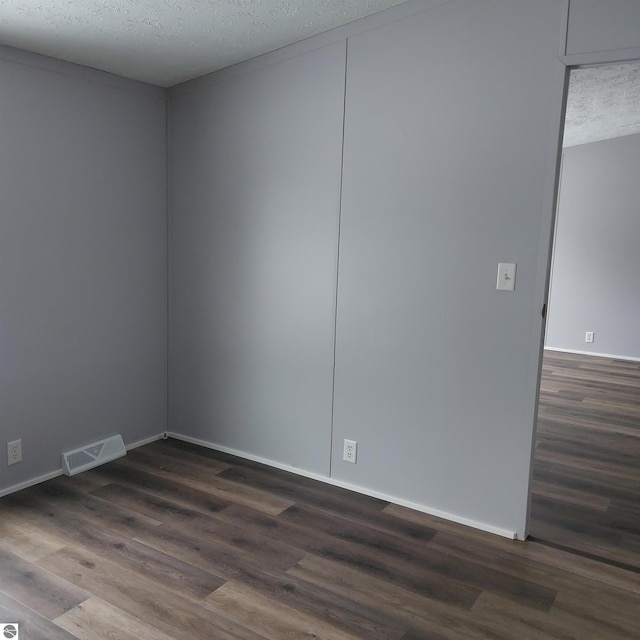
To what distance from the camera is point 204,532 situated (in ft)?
8.69

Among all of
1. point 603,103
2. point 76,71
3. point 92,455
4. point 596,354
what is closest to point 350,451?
point 92,455

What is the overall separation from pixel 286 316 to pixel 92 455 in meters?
1.41

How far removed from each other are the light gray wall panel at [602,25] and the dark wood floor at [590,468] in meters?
2.11

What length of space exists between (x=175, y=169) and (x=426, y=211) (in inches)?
69.9

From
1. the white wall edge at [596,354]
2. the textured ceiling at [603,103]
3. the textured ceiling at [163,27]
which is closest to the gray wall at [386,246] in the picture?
the textured ceiling at [163,27]

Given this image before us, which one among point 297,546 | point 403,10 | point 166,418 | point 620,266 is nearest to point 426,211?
point 403,10

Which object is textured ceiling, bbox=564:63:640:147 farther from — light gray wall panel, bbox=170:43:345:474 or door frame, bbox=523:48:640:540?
light gray wall panel, bbox=170:43:345:474

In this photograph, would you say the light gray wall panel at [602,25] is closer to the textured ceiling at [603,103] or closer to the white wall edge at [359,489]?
the textured ceiling at [603,103]

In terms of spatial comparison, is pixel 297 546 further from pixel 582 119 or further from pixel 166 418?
pixel 582 119

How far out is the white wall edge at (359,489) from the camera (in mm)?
2682

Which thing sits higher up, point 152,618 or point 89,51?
point 89,51

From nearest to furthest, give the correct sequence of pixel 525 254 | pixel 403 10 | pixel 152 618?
pixel 152 618, pixel 525 254, pixel 403 10

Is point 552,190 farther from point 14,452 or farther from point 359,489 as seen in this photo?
point 14,452

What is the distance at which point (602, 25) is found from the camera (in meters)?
2.22
